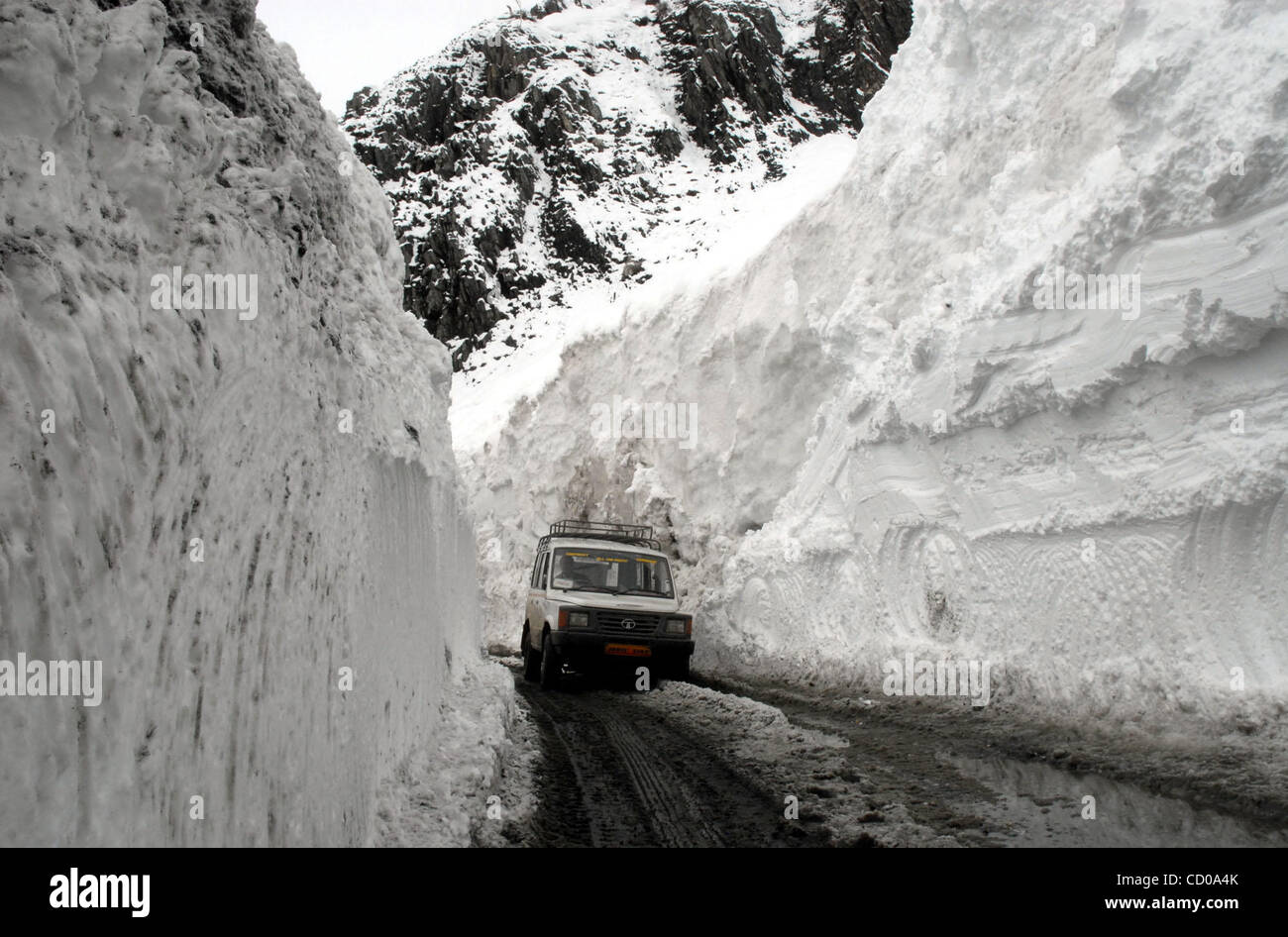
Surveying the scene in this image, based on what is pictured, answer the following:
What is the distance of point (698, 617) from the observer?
1556 cm

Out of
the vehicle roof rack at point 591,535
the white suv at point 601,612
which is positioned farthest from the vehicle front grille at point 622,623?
the vehicle roof rack at point 591,535

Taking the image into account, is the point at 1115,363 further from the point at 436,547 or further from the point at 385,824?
the point at 385,824

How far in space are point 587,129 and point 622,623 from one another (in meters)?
36.2

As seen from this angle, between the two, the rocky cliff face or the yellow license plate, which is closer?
the yellow license plate

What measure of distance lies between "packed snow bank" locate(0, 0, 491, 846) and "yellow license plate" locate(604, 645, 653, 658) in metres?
6.99

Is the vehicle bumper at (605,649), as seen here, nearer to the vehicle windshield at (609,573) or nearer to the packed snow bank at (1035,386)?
the vehicle windshield at (609,573)

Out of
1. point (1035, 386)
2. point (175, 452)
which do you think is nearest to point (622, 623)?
point (1035, 386)

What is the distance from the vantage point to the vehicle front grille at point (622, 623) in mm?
11844

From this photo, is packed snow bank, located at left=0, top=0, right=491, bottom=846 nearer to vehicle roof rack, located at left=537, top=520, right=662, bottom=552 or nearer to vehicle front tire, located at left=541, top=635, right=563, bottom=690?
vehicle front tire, located at left=541, top=635, right=563, bottom=690

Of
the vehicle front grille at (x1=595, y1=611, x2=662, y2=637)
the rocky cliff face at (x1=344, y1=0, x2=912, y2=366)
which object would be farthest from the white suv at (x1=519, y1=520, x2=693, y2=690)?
the rocky cliff face at (x1=344, y1=0, x2=912, y2=366)

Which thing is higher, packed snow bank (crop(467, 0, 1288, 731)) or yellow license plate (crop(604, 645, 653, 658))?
packed snow bank (crop(467, 0, 1288, 731))

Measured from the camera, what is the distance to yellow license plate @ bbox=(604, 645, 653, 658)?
462 inches

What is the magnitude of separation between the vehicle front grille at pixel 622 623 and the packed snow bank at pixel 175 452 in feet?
23.1
